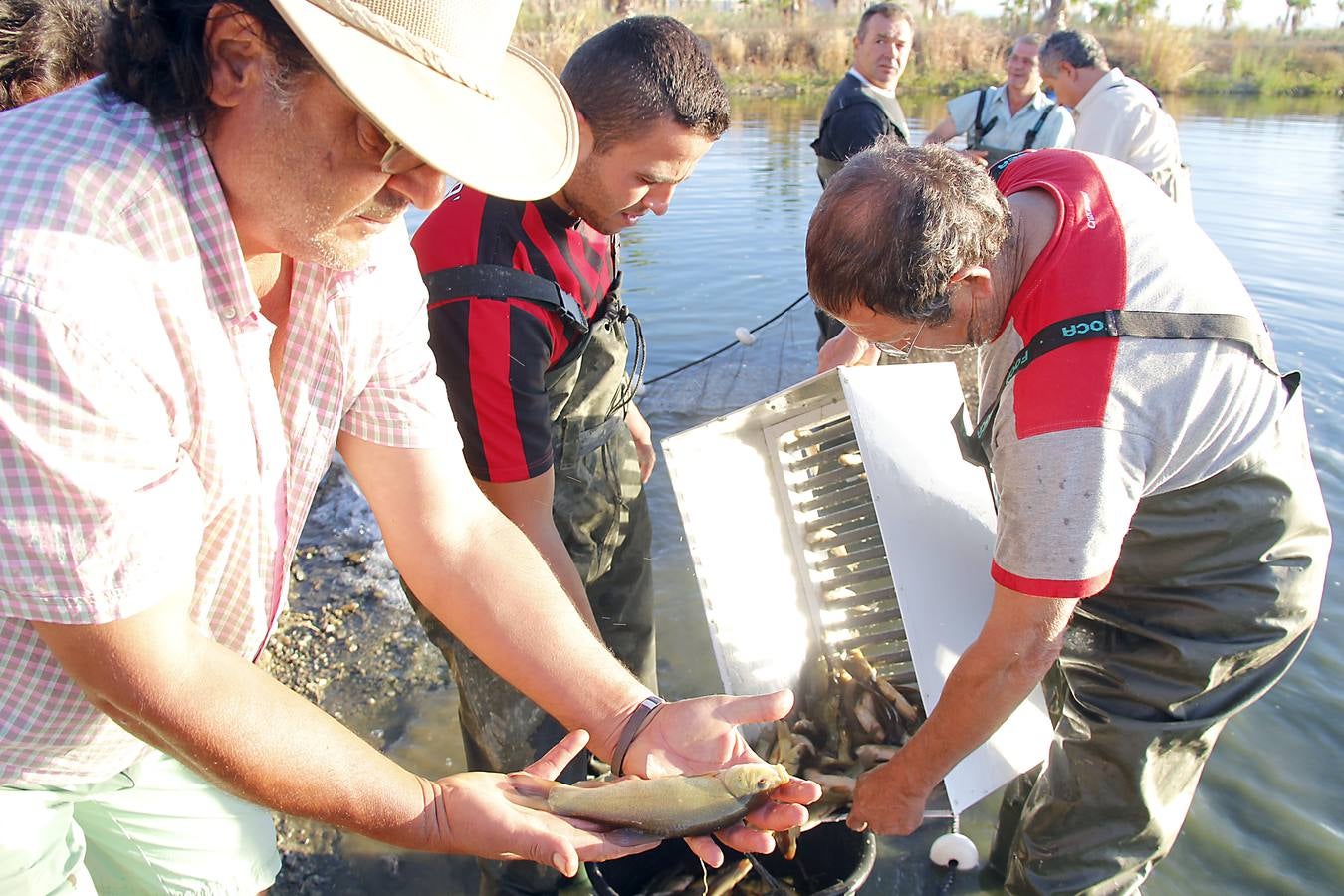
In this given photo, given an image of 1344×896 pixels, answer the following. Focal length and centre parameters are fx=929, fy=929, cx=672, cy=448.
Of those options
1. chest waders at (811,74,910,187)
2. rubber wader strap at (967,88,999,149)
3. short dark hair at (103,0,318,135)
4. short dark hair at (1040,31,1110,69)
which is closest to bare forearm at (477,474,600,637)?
short dark hair at (103,0,318,135)

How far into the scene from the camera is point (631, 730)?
248cm

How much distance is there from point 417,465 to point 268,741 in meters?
0.79

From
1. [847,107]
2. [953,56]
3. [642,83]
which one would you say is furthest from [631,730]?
[953,56]

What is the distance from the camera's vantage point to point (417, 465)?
2346 millimetres

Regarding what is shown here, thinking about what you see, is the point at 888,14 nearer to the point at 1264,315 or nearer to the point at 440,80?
the point at 1264,315

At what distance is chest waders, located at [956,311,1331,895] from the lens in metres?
2.69

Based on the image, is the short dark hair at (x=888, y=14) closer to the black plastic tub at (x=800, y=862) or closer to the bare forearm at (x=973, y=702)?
the bare forearm at (x=973, y=702)

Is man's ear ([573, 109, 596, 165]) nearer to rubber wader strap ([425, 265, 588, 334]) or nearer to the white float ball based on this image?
rubber wader strap ([425, 265, 588, 334])

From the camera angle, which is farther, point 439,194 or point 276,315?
point 276,315

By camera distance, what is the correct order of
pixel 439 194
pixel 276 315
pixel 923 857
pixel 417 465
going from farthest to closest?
pixel 923 857
pixel 417 465
pixel 276 315
pixel 439 194

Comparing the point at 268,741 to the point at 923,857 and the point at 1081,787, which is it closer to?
the point at 1081,787

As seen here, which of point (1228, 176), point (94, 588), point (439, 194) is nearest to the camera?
point (94, 588)

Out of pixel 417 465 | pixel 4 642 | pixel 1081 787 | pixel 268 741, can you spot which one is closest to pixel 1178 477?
pixel 1081 787

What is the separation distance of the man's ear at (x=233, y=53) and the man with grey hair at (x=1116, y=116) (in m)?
6.48
